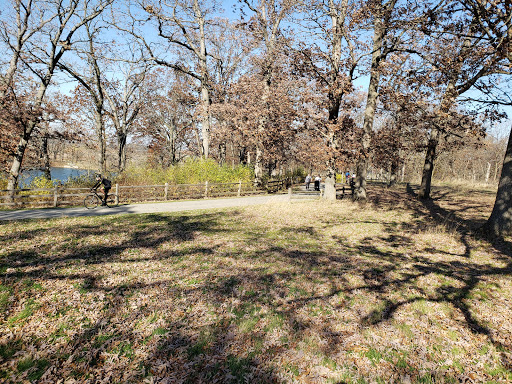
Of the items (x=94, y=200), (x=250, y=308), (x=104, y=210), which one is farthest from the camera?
(x=94, y=200)

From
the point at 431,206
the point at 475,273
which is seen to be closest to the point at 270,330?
the point at 475,273

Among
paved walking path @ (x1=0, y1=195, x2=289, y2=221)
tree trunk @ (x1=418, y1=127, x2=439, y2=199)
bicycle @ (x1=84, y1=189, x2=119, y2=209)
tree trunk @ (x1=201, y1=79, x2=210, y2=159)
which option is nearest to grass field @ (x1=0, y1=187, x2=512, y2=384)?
paved walking path @ (x1=0, y1=195, x2=289, y2=221)

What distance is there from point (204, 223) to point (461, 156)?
53520mm

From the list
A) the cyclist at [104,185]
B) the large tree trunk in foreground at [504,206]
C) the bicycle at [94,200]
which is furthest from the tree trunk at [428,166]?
the bicycle at [94,200]

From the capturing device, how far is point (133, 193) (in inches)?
709

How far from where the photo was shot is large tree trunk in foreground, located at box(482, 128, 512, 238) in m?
8.97

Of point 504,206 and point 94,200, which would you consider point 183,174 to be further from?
point 504,206

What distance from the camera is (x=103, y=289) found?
5668mm

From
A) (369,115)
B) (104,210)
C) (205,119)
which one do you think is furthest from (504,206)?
(205,119)

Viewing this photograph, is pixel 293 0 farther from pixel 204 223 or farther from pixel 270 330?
pixel 270 330

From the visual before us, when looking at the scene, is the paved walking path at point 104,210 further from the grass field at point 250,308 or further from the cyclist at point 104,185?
the grass field at point 250,308

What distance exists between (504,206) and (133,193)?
19.8 metres

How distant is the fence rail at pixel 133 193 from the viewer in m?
14.4

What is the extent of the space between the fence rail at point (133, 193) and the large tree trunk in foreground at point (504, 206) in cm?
1690
